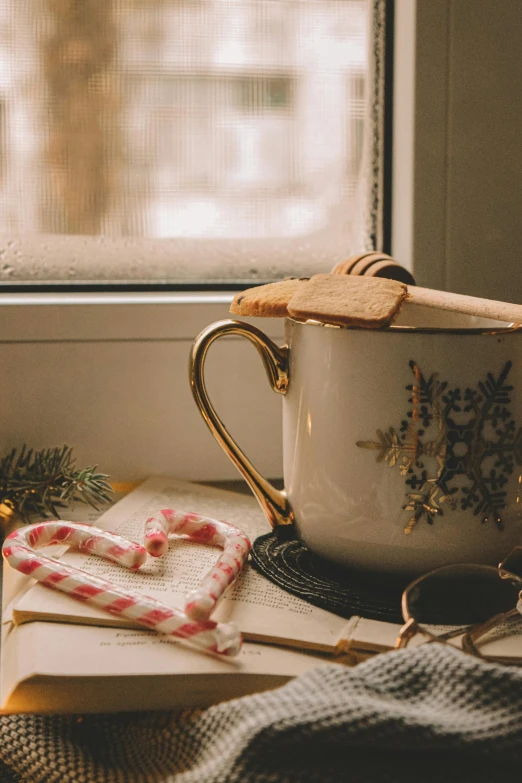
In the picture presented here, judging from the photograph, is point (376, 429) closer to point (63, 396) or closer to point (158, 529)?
point (158, 529)

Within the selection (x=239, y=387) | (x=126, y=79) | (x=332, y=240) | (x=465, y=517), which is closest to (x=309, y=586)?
(x=465, y=517)

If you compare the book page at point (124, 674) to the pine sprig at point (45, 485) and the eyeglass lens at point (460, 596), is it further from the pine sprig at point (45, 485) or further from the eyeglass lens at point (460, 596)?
the pine sprig at point (45, 485)

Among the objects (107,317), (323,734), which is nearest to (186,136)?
(107,317)

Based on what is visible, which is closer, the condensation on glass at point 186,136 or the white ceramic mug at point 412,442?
the white ceramic mug at point 412,442

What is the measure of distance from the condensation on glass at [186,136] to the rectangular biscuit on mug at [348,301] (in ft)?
0.99

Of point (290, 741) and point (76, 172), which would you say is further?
point (76, 172)

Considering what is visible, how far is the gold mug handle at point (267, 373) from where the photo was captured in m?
0.49

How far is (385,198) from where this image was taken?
0.74 meters

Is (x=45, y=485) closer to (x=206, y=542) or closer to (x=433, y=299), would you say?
(x=206, y=542)

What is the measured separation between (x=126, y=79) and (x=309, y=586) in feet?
1.72

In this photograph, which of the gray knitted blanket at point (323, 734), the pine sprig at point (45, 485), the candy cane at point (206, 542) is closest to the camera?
the gray knitted blanket at point (323, 734)

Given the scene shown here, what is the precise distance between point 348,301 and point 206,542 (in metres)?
0.22

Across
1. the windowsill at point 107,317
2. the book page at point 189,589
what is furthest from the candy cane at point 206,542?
the windowsill at point 107,317

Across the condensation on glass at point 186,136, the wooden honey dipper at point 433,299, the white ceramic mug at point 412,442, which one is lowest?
the white ceramic mug at point 412,442
